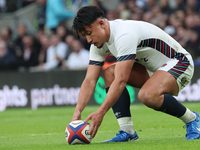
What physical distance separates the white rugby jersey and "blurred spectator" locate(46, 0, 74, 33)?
921cm

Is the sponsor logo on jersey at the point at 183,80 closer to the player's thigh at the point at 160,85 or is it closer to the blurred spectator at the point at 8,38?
the player's thigh at the point at 160,85

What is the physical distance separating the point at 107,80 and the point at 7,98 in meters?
7.31

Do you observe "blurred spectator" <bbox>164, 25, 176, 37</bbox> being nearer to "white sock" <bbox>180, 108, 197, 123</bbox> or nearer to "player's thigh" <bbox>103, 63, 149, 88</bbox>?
"player's thigh" <bbox>103, 63, 149, 88</bbox>

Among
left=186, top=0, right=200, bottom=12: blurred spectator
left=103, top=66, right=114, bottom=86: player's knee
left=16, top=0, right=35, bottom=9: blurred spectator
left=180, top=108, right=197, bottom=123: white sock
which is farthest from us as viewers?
left=16, top=0, right=35, bottom=9: blurred spectator

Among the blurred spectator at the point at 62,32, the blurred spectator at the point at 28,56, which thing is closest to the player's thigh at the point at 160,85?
the blurred spectator at the point at 62,32

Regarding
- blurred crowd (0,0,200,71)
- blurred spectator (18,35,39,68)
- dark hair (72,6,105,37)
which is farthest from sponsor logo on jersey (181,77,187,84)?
blurred spectator (18,35,39,68)

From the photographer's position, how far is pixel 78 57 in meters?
11.6

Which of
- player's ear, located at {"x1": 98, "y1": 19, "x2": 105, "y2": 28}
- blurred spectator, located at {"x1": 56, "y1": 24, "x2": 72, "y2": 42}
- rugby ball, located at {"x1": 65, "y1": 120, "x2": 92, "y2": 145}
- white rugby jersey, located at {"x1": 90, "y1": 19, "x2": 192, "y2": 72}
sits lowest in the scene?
blurred spectator, located at {"x1": 56, "y1": 24, "x2": 72, "y2": 42}

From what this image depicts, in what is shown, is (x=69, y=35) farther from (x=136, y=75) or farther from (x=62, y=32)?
(x=136, y=75)

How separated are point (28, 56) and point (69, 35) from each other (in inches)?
65.4

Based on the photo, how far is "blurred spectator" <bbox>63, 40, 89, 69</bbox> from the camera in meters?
11.5

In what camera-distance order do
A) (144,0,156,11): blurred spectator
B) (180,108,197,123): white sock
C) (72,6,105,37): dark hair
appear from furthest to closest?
(144,0,156,11): blurred spectator < (180,108,197,123): white sock < (72,6,105,37): dark hair

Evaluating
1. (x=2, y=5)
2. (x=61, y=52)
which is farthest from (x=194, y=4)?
(x=2, y=5)

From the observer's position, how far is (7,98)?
11.3 m
